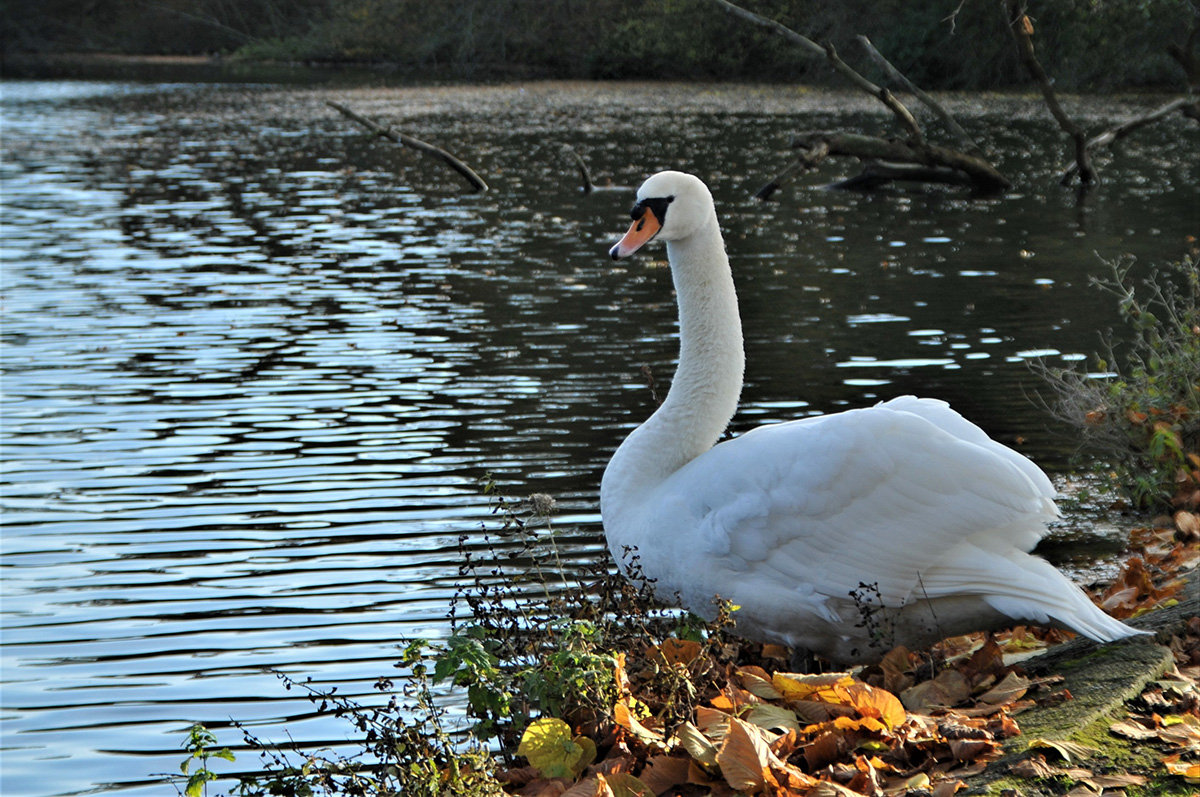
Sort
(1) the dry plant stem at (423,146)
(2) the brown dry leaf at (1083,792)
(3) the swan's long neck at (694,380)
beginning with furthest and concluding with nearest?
1. (1) the dry plant stem at (423,146)
2. (3) the swan's long neck at (694,380)
3. (2) the brown dry leaf at (1083,792)

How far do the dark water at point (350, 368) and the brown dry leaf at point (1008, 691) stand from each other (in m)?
2.89

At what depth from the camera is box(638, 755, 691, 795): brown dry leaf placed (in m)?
3.87

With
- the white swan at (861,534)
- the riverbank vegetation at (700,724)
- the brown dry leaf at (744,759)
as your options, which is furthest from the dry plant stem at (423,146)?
the brown dry leaf at (744,759)

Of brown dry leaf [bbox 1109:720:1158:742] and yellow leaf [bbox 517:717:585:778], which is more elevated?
brown dry leaf [bbox 1109:720:1158:742]

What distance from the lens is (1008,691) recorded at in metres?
4.29

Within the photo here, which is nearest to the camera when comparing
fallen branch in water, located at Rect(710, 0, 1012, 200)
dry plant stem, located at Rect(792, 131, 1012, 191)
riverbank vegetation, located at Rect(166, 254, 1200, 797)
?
riverbank vegetation, located at Rect(166, 254, 1200, 797)

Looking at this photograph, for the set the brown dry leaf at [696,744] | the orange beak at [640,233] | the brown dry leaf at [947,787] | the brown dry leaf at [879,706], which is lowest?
the brown dry leaf at [696,744]

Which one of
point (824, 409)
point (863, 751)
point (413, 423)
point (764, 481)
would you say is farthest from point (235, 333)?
point (863, 751)

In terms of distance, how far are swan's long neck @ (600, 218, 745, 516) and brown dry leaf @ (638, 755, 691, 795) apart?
1685mm

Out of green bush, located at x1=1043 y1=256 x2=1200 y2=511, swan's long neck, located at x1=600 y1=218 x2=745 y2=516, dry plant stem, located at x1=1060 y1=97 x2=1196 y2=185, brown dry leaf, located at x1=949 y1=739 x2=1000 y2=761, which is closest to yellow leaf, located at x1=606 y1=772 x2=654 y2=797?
brown dry leaf, located at x1=949 y1=739 x2=1000 y2=761

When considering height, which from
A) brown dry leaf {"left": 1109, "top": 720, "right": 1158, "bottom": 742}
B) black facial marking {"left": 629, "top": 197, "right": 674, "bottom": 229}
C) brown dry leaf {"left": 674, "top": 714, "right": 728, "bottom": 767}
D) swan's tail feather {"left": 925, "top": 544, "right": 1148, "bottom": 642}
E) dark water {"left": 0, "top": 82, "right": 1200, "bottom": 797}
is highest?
black facial marking {"left": 629, "top": 197, "right": 674, "bottom": 229}

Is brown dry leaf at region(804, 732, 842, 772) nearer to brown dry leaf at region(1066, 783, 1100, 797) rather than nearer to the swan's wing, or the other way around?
brown dry leaf at region(1066, 783, 1100, 797)

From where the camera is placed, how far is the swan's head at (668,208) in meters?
5.67

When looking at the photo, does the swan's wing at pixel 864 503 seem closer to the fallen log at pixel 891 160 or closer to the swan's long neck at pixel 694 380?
the swan's long neck at pixel 694 380
